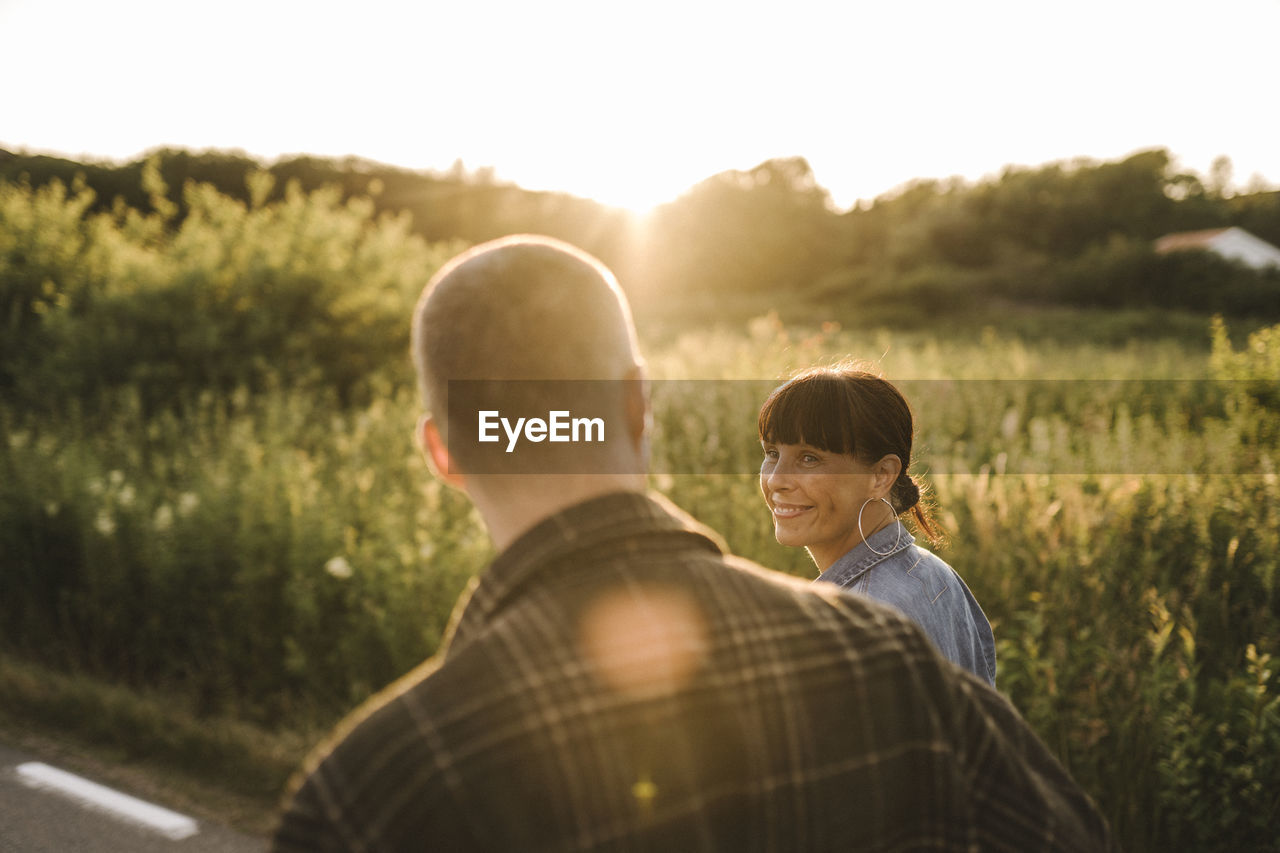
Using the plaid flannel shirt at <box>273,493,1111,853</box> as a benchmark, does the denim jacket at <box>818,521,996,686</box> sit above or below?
below

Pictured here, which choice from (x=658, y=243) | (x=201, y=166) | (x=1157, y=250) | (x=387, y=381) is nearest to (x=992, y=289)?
(x=1157, y=250)

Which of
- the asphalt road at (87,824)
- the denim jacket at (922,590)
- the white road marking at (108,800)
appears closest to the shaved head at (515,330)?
the denim jacket at (922,590)

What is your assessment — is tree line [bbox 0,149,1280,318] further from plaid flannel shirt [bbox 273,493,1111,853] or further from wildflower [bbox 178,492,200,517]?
plaid flannel shirt [bbox 273,493,1111,853]

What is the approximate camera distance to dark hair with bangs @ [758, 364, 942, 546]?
2311 mm

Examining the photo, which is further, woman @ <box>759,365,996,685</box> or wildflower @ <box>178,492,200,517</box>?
wildflower @ <box>178,492,200,517</box>

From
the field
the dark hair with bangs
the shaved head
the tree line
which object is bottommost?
the field

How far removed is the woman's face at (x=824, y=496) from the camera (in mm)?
2318

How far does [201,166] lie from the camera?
106ft

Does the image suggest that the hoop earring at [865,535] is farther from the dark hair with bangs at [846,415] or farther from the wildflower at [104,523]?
the wildflower at [104,523]

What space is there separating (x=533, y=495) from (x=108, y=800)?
A: 4216mm

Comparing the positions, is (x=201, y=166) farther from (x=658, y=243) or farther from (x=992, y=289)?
(x=992, y=289)

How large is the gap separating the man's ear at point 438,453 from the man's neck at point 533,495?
2.6 inches

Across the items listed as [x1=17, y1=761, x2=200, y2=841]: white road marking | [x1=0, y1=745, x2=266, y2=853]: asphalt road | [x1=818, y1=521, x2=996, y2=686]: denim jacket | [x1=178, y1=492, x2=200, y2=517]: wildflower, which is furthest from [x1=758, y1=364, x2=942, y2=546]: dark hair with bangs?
[x1=178, y1=492, x2=200, y2=517]: wildflower

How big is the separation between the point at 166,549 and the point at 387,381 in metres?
6.89
